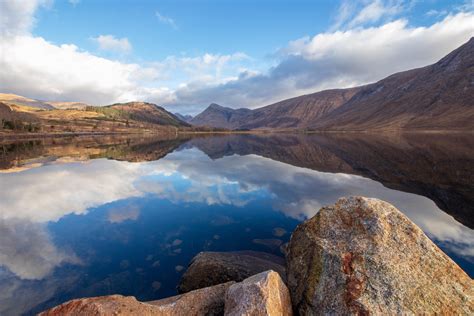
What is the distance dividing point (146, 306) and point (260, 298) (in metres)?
4.13

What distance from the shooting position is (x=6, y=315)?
12.0m

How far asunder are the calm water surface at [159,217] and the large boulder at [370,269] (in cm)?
843

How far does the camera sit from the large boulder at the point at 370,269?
752cm

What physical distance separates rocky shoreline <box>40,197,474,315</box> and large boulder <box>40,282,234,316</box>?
0.03 meters

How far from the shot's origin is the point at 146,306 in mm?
8984

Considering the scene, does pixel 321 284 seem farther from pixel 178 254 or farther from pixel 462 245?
pixel 462 245

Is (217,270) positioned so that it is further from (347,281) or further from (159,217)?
(159,217)

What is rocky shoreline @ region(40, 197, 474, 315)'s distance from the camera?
7543 mm

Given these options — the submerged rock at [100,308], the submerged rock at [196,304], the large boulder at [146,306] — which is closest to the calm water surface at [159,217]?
the submerged rock at [196,304]

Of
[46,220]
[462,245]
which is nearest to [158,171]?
[46,220]

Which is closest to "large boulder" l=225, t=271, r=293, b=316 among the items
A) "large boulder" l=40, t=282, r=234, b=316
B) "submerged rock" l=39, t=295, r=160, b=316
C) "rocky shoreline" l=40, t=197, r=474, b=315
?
"rocky shoreline" l=40, t=197, r=474, b=315

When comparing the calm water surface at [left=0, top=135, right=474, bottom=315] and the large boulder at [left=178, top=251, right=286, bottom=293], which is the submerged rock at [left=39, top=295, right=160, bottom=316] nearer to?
the large boulder at [left=178, top=251, right=286, bottom=293]

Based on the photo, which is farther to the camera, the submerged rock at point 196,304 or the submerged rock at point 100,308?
the submerged rock at point 196,304

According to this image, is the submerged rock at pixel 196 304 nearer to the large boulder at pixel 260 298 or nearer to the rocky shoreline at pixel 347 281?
the rocky shoreline at pixel 347 281
